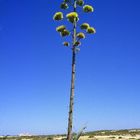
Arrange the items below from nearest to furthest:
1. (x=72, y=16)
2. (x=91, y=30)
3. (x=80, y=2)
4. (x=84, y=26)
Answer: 1. (x=72, y=16)
2. (x=91, y=30)
3. (x=84, y=26)
4. (x=80, y=2)

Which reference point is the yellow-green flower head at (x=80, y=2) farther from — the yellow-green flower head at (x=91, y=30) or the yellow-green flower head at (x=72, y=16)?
the yellow-green flower head at (x=91, y=30)

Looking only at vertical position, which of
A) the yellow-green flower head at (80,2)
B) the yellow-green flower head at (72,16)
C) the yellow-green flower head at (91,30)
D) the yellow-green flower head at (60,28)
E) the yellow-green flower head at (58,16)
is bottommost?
the yellow-green flower head at (91,30)

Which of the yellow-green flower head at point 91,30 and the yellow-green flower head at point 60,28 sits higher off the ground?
the yellow-green flower head at point 60,28

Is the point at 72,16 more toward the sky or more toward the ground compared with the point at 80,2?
more toward the ground

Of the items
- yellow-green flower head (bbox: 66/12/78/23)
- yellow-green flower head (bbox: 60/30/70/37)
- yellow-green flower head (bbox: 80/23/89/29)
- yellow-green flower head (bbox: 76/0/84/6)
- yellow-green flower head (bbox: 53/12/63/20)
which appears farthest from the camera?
yellow-green flower head (bbox: 76/0/84/6)

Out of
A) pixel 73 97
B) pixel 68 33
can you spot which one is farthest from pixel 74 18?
pixel 73 97

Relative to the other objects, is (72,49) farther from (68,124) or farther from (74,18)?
(68,124)

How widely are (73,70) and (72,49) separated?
2.54ft

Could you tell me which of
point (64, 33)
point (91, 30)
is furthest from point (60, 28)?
point (91, 30)

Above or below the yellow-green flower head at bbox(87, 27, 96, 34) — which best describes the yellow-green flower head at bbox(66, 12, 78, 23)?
above

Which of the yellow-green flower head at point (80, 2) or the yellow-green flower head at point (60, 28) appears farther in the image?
the yellow-green flower head at point (80, 2)

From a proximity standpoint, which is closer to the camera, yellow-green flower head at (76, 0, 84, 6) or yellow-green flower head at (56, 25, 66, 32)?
yellow-green flower head at (56, 25, 66, 32)

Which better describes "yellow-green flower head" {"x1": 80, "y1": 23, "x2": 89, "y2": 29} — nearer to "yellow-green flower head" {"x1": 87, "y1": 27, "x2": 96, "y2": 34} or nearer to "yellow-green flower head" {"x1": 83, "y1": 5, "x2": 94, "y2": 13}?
"yellow-green flower head" {"x1": 87, "y1": 27, "x2": 96, "y2": 34}

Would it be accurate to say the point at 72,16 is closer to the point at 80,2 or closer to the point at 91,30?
the point at 91,30
